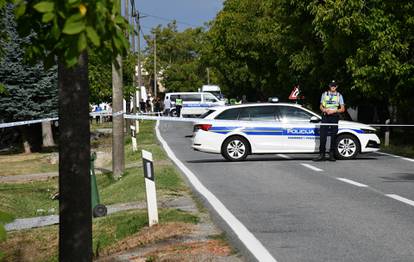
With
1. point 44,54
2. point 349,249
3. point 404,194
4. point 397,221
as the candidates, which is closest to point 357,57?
point 404,194

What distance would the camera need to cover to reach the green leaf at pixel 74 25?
275cm

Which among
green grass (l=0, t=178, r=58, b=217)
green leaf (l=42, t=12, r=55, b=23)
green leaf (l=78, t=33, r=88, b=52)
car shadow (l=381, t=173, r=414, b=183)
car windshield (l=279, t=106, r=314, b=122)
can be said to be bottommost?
green grass (l=0, t=178, r=58, b=217)

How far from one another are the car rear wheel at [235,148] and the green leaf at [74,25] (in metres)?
14.7

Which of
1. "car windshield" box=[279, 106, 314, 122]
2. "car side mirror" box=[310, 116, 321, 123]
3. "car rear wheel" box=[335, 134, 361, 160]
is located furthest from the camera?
"car windshield" box=[279, 106, 314, 122]

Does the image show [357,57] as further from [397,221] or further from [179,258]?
[179,258]

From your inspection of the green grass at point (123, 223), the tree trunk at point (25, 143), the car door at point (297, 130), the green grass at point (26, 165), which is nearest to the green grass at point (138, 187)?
the green grass at point (123, 223)

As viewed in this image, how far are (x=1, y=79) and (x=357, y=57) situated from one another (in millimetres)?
15254

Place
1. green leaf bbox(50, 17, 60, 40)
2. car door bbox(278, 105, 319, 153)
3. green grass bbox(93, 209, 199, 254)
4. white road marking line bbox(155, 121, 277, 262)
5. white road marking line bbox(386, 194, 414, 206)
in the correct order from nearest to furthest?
green leaf bbox(50, 17, 60, 40) < white road marking line bbox(155, 121, 277, 262) < green grass bbox(93, 209, 199, 254) < white road marking line bbox(386, 194, 414, 206) < car door bbox(278, 105, 319, 153)

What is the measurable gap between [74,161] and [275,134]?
535 inches

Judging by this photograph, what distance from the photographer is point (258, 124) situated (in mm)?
17469

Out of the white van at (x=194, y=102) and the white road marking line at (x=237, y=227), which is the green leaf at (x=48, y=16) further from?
the white van at (x=194, y=102)

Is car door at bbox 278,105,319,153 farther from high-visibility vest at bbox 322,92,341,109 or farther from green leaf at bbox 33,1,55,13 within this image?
green leaf at bbox 33,1,55,13

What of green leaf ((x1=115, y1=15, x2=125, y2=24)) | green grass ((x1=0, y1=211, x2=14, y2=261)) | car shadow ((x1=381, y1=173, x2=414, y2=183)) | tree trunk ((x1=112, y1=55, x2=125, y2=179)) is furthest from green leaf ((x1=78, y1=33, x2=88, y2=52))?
tree trunk ((x1=112, y1=55, x2=125, y2=179))

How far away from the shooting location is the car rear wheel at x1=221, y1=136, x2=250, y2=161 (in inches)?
688
